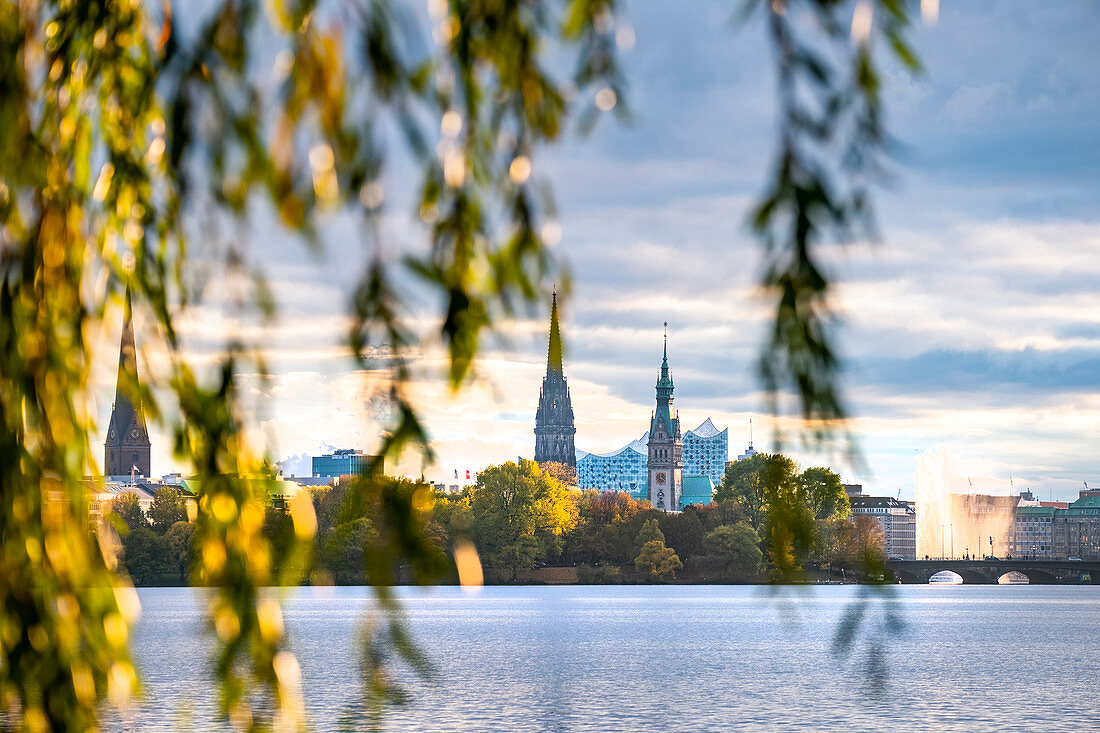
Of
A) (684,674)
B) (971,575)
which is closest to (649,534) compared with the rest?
(684,674)

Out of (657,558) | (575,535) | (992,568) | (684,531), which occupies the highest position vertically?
(684,531)

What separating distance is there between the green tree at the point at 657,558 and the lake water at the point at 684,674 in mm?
6570

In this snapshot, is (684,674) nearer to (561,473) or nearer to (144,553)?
(144,553)

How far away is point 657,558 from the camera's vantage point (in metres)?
129

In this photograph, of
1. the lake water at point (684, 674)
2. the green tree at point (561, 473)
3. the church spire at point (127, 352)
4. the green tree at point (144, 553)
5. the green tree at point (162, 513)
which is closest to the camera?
the church spire at point (127, 352)

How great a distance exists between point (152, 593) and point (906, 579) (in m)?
95.1

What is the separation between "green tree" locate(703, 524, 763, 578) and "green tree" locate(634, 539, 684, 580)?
3735 millimetres

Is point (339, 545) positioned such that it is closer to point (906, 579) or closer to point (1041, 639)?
point (1041, 639)

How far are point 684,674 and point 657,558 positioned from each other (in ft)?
206

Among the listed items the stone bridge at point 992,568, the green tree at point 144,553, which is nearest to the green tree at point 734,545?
the stone bridge at point 992,568

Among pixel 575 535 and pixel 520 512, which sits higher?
pixel 520 512

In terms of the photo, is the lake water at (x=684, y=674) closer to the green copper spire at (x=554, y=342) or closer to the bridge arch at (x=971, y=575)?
the green copper spire at (x=554, y=342)

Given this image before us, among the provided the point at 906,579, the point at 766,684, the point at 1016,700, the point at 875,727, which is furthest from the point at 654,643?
the point at 906,579

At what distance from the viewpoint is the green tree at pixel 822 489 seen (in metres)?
2.30
